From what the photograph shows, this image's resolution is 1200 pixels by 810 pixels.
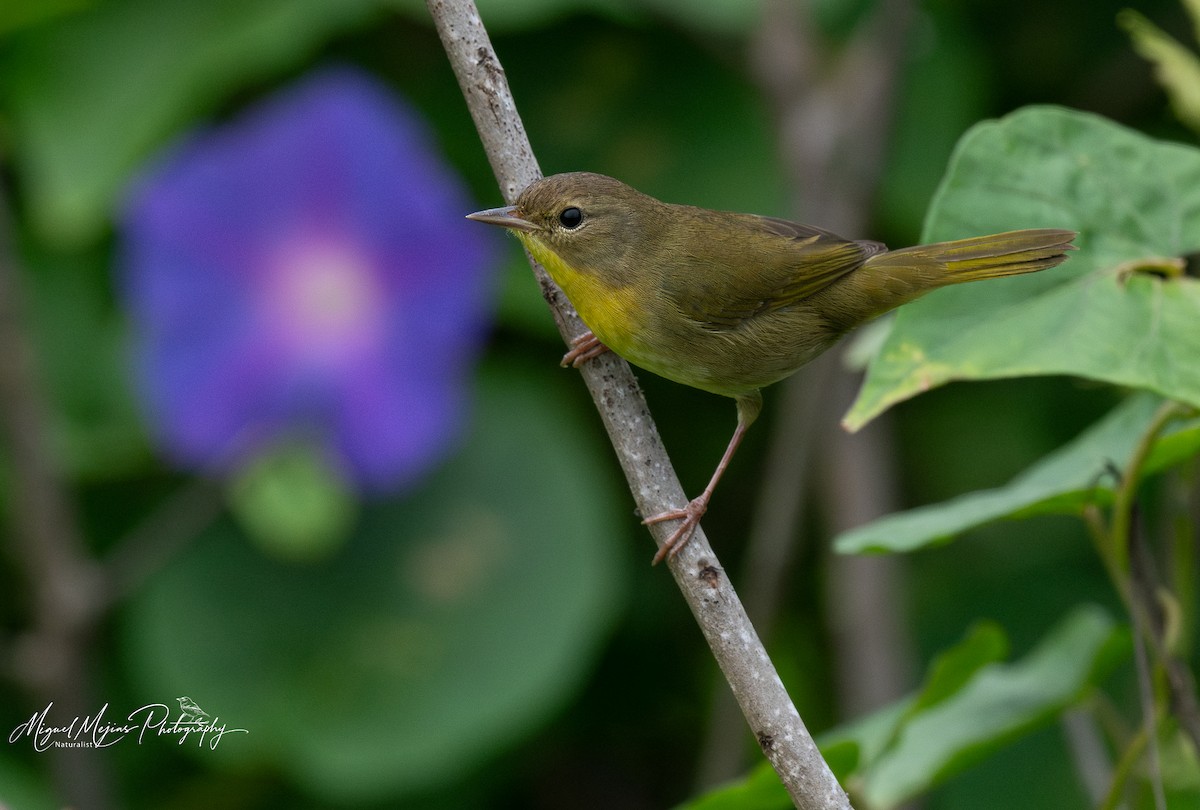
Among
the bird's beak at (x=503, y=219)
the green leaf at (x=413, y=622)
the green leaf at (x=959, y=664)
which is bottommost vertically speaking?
the green leaf at (x=413, y=622)

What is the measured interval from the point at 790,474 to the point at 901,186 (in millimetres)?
976

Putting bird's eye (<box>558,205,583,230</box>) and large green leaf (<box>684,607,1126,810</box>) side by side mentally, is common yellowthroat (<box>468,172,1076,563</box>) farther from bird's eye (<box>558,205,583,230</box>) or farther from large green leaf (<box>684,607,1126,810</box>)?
large green leaf (<box>684,607,1126,810</box>)

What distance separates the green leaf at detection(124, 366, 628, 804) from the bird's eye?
4.39 ft

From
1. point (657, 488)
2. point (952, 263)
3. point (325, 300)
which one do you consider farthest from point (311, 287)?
point (657, 488)

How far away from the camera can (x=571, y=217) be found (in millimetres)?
2160

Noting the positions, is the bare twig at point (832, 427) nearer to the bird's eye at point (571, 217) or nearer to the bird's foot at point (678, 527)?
the bird's eye at point (571, 217)

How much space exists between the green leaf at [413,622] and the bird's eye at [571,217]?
4.39ft

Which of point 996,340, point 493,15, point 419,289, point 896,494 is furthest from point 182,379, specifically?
point 996,340

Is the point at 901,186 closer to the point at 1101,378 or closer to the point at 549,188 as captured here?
the point at 549,188

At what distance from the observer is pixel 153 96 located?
3.42 m

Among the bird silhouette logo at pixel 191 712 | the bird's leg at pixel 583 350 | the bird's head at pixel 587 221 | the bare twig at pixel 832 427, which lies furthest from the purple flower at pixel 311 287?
the bird's leg at pixel 583 350

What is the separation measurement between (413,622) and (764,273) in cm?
152

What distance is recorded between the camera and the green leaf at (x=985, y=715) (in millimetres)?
1738

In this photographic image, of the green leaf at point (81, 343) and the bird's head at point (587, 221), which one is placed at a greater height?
the bird's head at point (587, 221)
